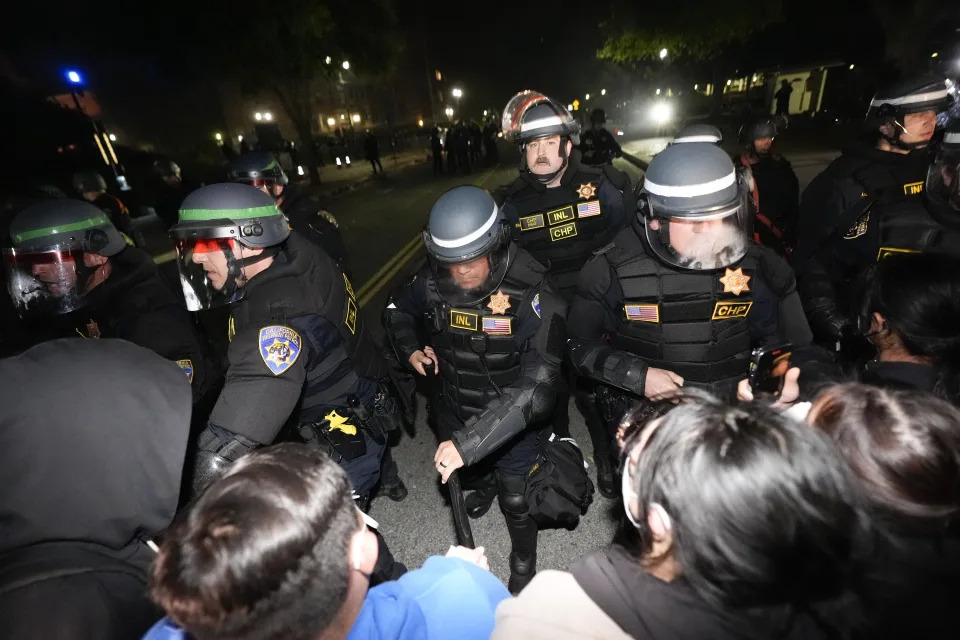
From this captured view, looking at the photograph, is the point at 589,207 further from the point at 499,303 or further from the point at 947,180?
the point at 947,180

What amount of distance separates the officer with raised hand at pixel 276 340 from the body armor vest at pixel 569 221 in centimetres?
184

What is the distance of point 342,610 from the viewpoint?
1118 millimetres

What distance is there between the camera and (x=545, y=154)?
3.98 meters

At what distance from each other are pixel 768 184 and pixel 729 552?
5.53 meters

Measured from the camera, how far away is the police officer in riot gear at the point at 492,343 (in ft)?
7.46

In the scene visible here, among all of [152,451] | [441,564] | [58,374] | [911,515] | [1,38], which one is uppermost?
[1,38]

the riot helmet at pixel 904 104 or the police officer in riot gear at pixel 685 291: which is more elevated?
the riot helmet at pixel 904 104

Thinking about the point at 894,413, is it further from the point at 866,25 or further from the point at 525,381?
the point at 866,25

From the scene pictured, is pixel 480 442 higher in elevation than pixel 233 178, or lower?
lower

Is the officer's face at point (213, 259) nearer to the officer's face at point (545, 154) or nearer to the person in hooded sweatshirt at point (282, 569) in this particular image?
the person in hooded sweatshirt at point (282, 569)

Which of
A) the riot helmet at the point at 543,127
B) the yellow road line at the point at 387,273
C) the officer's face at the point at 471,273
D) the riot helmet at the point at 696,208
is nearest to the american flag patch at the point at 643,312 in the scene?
the riot helmet at the point at 696,208

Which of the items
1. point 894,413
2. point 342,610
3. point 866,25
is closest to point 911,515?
point 894,413

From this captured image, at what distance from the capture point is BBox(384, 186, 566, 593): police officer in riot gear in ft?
7.46

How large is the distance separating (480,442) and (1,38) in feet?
85.2
